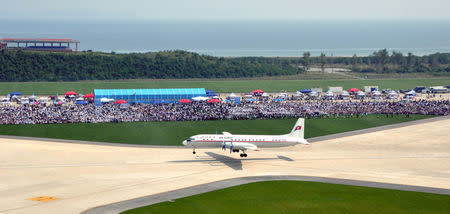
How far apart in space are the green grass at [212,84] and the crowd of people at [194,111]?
46.1m

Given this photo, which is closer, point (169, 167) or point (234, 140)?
point (169, 167)

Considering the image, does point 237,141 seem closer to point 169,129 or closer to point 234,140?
point 234,140

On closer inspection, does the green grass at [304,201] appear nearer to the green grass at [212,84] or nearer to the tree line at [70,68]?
the green grass at [212,84]

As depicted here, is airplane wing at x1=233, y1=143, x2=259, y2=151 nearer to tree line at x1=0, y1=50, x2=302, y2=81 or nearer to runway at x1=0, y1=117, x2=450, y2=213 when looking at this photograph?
runway at x1=0, y1=117, x2=450, y2=213

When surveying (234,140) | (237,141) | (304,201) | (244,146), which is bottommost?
(304,201)

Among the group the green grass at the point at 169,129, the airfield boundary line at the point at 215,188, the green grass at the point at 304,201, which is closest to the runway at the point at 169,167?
the airfield boundary line at the point at 215,188

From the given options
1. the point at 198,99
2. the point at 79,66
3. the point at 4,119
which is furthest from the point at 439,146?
the point at 79,66

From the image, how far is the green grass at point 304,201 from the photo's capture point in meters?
52.5

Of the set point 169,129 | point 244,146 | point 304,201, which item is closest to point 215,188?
point 304,201

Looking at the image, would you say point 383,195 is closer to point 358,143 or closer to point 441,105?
point 358,143

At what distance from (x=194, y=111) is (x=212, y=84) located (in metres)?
68.5

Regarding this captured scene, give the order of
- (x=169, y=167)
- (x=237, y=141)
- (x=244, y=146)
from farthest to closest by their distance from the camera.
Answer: (x=237, y=141) → (x=244, y=146) → (x=169, y=167)

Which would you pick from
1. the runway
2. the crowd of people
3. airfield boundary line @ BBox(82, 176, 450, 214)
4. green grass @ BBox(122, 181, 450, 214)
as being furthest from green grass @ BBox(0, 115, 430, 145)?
green grass @ BBox(122, 181, 450, 214)

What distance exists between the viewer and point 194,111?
4353 inches
